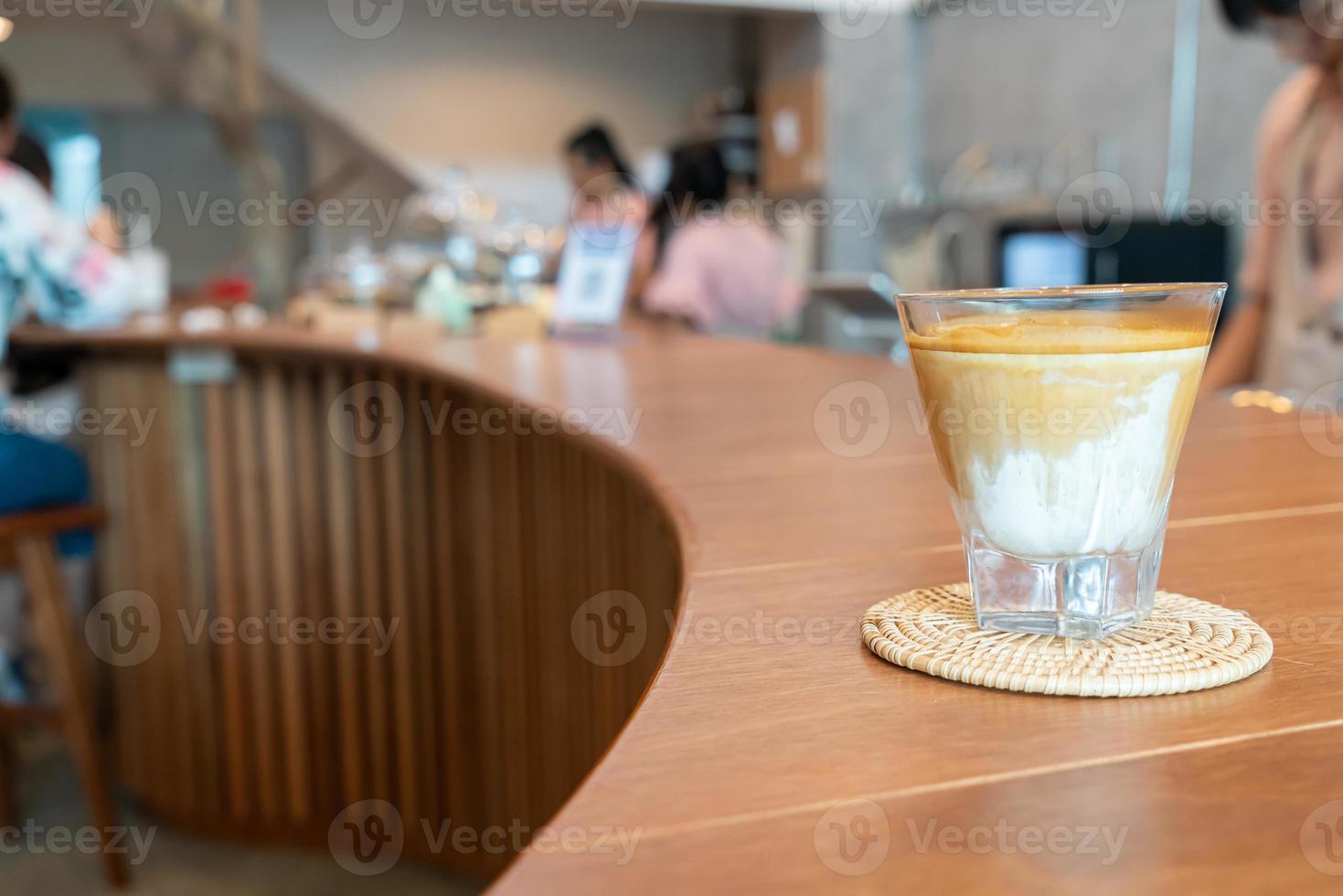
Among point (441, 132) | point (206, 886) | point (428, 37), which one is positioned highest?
point (428, 37)

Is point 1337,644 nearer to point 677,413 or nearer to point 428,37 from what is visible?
point 677,413

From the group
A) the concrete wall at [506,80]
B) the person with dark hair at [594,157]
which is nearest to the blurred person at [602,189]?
the person with dark hair at [594,157]

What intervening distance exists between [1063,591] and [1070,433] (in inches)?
2.7

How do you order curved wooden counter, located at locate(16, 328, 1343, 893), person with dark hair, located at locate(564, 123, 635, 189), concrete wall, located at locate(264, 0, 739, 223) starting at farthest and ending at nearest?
concrete wall, located at locate(264, 0, 739, 223) → person with dark hair, located at locate(564, 123, 635, 189) → curved wooden counter, located at locate(16, 328, 1343, 893)

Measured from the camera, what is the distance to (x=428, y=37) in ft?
26.1

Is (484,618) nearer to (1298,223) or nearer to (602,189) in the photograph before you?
(1298,223)

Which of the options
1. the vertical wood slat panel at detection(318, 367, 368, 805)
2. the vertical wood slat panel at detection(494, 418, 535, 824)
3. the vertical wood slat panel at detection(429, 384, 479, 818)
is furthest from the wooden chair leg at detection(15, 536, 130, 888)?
the vertical wood slat panel at detection(494, 418, 535, 824)

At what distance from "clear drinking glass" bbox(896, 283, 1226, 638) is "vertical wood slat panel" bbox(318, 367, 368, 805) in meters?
2.21

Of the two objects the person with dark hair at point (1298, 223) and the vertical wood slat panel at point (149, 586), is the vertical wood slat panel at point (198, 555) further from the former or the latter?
the person with dark hair at point (1298, 223)

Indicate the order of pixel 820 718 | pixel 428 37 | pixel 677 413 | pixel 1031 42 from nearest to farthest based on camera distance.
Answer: pixel 820 718
pixel 677 413
pixel 1031 42
pixel 428 37

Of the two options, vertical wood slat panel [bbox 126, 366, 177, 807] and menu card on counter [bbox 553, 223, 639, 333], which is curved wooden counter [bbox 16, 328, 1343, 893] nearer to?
vertical wood slat panel [bbox 126, 366, 177, 807]

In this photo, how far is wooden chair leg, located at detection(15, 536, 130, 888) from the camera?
245 cm

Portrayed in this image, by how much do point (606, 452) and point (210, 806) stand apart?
1.99 meters

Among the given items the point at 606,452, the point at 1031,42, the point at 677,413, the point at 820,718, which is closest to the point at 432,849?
the point at 677,413
